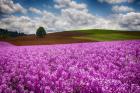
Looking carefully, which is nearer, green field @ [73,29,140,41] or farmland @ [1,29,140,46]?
farmland @ [1,29,140,46]

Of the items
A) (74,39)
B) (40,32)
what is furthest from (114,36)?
(40,32)

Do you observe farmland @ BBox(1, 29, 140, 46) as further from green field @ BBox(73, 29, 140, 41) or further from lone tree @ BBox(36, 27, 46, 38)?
lone tree @ BBox(36, 27, 46, 38)

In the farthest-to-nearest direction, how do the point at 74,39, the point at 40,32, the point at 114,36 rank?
the point at 40,32
the point at 114,36
the point at 74,39

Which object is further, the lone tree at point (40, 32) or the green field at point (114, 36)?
the lone tree at point (40, 32)

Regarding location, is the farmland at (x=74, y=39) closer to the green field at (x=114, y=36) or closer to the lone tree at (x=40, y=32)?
the green field at (x=114, y=36)

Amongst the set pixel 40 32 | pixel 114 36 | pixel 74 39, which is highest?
pixel 40 32

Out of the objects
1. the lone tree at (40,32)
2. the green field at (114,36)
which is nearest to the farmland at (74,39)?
the green field at (114,36)

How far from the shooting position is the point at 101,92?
8.67 ft

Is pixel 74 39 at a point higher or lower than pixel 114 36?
lower

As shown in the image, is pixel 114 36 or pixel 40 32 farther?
pixel 40 32

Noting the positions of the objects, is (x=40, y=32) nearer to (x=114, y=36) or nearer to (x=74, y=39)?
(x=114, y=36)

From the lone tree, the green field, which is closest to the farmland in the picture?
the green field

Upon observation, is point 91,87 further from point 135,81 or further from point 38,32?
point 38,32

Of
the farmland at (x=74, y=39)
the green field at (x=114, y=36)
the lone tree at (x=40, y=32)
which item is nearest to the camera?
the farmland at (x=74, y=39)
